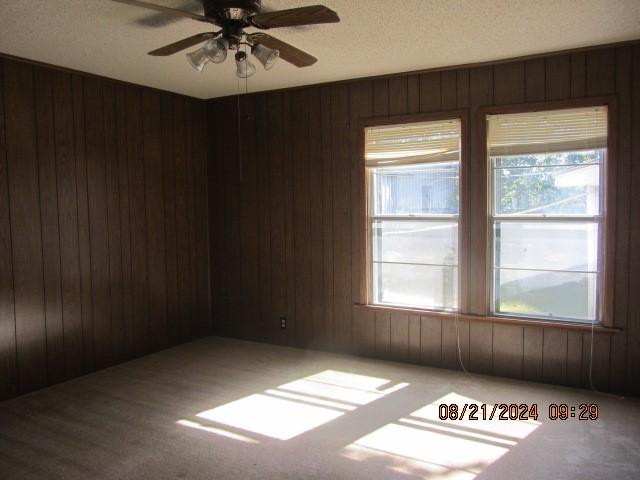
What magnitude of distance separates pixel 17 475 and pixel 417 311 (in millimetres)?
2993

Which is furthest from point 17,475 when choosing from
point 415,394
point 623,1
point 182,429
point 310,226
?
point 623,1

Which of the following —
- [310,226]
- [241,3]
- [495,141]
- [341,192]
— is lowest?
[310,226]

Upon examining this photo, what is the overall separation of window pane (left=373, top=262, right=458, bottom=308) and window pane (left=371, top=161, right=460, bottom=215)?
0.48 meters

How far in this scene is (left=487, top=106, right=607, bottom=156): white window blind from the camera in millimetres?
3670

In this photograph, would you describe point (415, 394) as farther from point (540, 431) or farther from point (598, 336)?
point (598, 336)

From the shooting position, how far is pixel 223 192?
5.38 m

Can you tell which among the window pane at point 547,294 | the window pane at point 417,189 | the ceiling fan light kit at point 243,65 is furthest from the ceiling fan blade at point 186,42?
the window pane at point 547,294

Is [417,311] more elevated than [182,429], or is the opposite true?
[417,311]

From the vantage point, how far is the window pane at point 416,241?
427cm

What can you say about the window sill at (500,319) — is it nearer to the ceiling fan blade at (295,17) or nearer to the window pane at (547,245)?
the window pane at (547,245)

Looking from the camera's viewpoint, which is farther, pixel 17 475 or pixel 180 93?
pixel 180 93

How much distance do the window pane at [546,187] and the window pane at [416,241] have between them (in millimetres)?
456

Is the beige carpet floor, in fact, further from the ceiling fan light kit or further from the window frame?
the ceiling fan light kit
